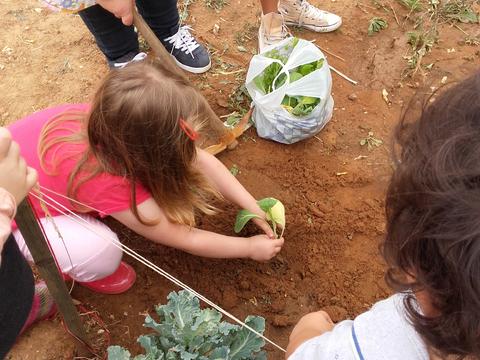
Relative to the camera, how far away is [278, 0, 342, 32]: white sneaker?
2721 millimetres

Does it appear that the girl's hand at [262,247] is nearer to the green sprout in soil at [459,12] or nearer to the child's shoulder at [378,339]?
the child's shoulder at [378,339]

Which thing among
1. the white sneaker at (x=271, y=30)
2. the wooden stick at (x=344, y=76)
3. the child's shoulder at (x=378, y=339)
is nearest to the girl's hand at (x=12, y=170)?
the child's shoulder at (x=378, y=339)

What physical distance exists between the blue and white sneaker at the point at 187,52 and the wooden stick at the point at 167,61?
→ 0.47m

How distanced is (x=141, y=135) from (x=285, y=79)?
1049mm

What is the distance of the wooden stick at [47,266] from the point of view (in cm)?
119

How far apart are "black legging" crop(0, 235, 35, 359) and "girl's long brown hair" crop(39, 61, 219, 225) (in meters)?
0.40

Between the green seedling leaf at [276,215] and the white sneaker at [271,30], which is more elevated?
the white sneaker at [271,30]

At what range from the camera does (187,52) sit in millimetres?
2523

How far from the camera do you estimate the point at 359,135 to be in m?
2.35

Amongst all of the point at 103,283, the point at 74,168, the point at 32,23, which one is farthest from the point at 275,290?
the point at 32,23

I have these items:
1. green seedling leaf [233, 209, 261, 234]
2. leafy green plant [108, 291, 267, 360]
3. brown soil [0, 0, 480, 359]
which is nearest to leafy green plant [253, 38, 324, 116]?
brown soil [0, 0, 480, 359]

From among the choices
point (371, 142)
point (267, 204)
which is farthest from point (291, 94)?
point (267, 204)

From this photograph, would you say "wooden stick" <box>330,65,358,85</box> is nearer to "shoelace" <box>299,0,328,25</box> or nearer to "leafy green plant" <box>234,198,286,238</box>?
"shoelace" <box>299,0,328,25</box>

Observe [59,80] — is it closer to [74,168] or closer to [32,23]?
[32,23]
